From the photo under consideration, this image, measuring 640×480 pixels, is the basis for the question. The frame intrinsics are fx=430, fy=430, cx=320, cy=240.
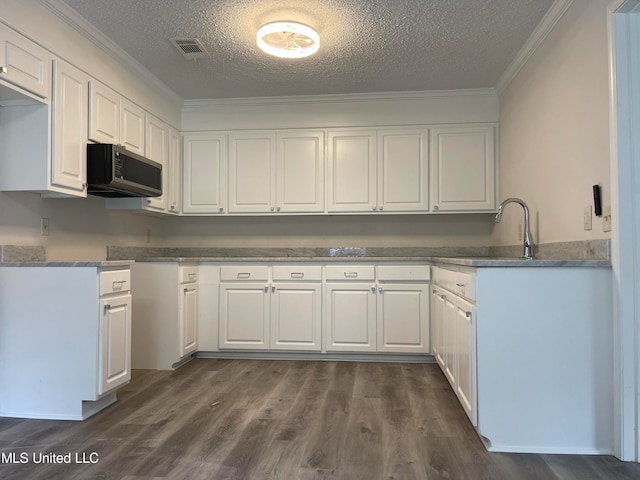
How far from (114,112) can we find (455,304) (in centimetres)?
255

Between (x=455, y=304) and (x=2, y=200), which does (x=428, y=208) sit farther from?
(x=2, y=200)

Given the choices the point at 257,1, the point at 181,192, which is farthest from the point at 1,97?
the point at 181,192

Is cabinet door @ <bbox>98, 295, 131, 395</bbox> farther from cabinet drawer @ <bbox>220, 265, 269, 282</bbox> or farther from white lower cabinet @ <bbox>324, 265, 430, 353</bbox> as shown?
white lower cabinet @ <bbox>324, 265, 430, 353</bbox>

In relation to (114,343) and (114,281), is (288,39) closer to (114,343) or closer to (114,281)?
(114,281)

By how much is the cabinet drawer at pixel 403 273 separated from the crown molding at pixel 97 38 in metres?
2.36

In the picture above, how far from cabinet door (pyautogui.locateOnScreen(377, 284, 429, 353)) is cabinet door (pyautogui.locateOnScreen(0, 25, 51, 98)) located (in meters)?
2.62

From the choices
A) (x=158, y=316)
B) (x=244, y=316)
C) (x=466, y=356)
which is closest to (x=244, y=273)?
(x=244, y=316)

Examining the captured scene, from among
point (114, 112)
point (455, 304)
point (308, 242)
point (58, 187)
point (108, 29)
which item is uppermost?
point (108, 29)

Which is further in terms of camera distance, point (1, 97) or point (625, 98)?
point (1, 97)

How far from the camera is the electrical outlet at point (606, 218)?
6.20ft

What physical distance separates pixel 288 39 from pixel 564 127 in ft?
5.43

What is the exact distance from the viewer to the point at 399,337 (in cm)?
349

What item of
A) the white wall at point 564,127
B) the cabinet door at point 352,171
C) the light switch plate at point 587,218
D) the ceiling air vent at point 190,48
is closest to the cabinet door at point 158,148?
the ceiling air vent at point 190,48

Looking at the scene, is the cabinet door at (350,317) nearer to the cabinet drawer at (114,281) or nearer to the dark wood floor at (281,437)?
the dark wood floor at (281,437)
